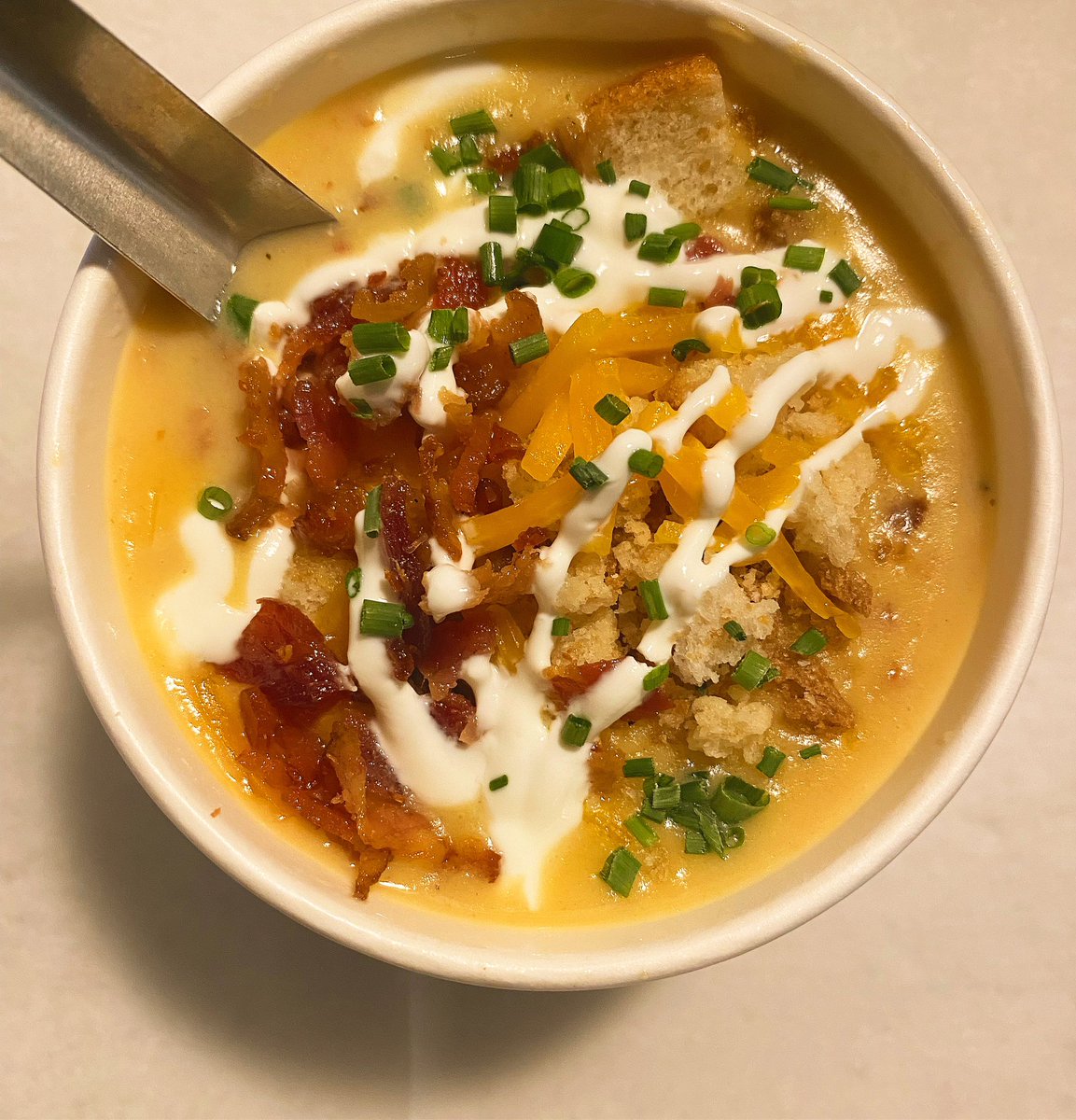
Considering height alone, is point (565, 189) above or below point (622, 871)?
above

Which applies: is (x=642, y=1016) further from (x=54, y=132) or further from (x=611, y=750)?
(x=54, y=132)

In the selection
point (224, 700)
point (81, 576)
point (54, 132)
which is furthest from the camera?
point (224, 700)

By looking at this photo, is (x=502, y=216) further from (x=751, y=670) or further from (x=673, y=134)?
(x=751, y=670)

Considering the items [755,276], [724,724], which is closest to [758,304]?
[755,276]

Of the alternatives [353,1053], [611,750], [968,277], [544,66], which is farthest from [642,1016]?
[544,66]

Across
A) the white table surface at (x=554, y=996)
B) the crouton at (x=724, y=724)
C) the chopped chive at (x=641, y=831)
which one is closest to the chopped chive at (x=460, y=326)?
the crouton at (x=724, y=724)

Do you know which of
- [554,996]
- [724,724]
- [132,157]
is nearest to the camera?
[132,157]

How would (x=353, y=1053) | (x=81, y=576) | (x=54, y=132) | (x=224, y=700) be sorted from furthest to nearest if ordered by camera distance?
1. (x=353, y=1053)
2. (x=224, y=700)
3. (x=81, y=576)
4. (x=54, y=132)
